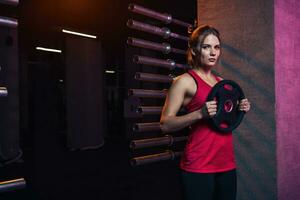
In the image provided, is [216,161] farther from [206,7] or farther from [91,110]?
[91,110]

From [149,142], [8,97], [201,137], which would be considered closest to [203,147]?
[201,137]

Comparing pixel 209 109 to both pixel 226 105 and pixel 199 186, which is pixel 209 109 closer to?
pixel 226 105

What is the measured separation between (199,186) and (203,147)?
25 centimetres

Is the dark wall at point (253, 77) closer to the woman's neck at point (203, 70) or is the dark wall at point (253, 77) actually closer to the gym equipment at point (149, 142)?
the gym equipment at point (149, 142)

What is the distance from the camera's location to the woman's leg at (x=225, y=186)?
6.87ft

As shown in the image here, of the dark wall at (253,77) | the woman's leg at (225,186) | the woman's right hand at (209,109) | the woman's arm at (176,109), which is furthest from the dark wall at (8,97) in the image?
the woman's right hand at (209,109)

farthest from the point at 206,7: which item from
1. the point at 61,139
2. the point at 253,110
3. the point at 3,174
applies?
the point at 61,139

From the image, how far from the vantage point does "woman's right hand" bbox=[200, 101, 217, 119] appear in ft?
6.28

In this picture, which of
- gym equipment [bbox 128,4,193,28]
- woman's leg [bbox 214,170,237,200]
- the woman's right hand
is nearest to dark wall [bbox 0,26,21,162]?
gym equipment [bbox 128,4,193,28]

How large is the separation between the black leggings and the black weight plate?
313mm

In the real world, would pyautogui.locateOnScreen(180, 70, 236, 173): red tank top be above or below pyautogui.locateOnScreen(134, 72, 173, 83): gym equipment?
below

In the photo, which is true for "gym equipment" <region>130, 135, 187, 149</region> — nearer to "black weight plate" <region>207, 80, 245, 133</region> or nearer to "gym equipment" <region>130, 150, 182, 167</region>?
"gym equipment" <region>130, 150, 182, 167</region>

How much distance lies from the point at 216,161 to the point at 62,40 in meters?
8.21

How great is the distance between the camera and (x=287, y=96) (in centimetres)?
293
